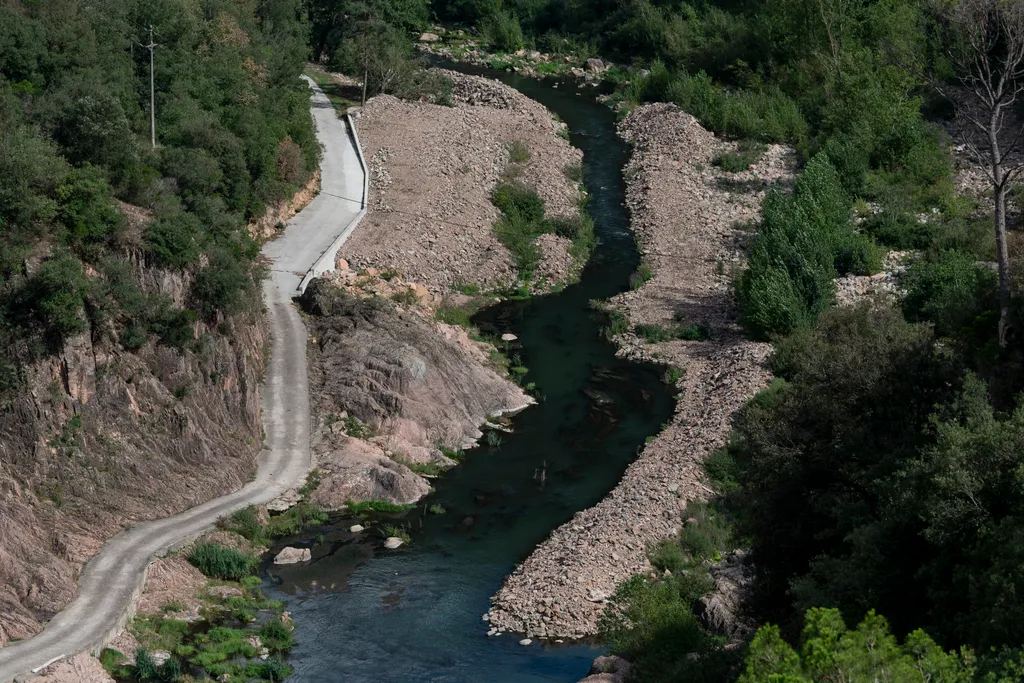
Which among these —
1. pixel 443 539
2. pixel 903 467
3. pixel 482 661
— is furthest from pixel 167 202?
pixel 903 467

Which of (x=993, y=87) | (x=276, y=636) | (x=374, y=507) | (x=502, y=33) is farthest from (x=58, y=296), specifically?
(x=502, y=33)

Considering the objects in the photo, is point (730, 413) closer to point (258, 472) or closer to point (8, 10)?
point (258, 472)

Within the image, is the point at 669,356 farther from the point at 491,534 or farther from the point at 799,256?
the point at 491,534

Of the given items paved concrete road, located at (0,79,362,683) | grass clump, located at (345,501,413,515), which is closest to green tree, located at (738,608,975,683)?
paved concrete road, located at (0,79,362,683)

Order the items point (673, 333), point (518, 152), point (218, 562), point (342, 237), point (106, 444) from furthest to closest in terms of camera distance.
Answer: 1. point (518, 152)
2. point (342, 237)
3. point (673, 333)
4. point (106, 444)
5. point (218, 562)

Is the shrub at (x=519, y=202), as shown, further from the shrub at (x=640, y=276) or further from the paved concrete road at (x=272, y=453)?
the paved concrete road at (x=272, y=453)

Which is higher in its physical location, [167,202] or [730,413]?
[167,202]
